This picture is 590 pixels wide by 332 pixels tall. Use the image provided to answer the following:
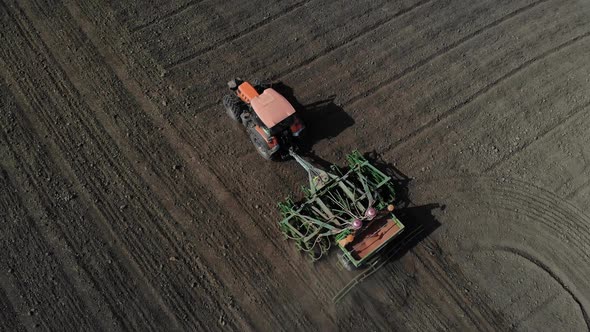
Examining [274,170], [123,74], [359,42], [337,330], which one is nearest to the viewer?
[337,330]

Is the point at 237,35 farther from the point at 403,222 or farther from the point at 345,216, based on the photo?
the point at 403,222

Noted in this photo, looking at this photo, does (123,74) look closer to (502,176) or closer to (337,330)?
(337,330)

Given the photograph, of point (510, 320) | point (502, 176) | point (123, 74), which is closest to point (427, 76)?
point (502, 176)

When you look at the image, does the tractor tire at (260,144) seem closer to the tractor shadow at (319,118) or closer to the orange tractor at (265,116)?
the orange tractor at (265,116)

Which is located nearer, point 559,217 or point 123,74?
point 559,217

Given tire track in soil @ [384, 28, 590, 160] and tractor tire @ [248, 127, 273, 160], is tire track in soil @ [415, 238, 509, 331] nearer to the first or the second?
tire track in soil @ [384, 28, 590, 160]

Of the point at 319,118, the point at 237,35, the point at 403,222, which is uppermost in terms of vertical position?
the point at 237,35

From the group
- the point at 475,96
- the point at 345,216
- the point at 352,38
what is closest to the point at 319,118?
the point at 352,38
